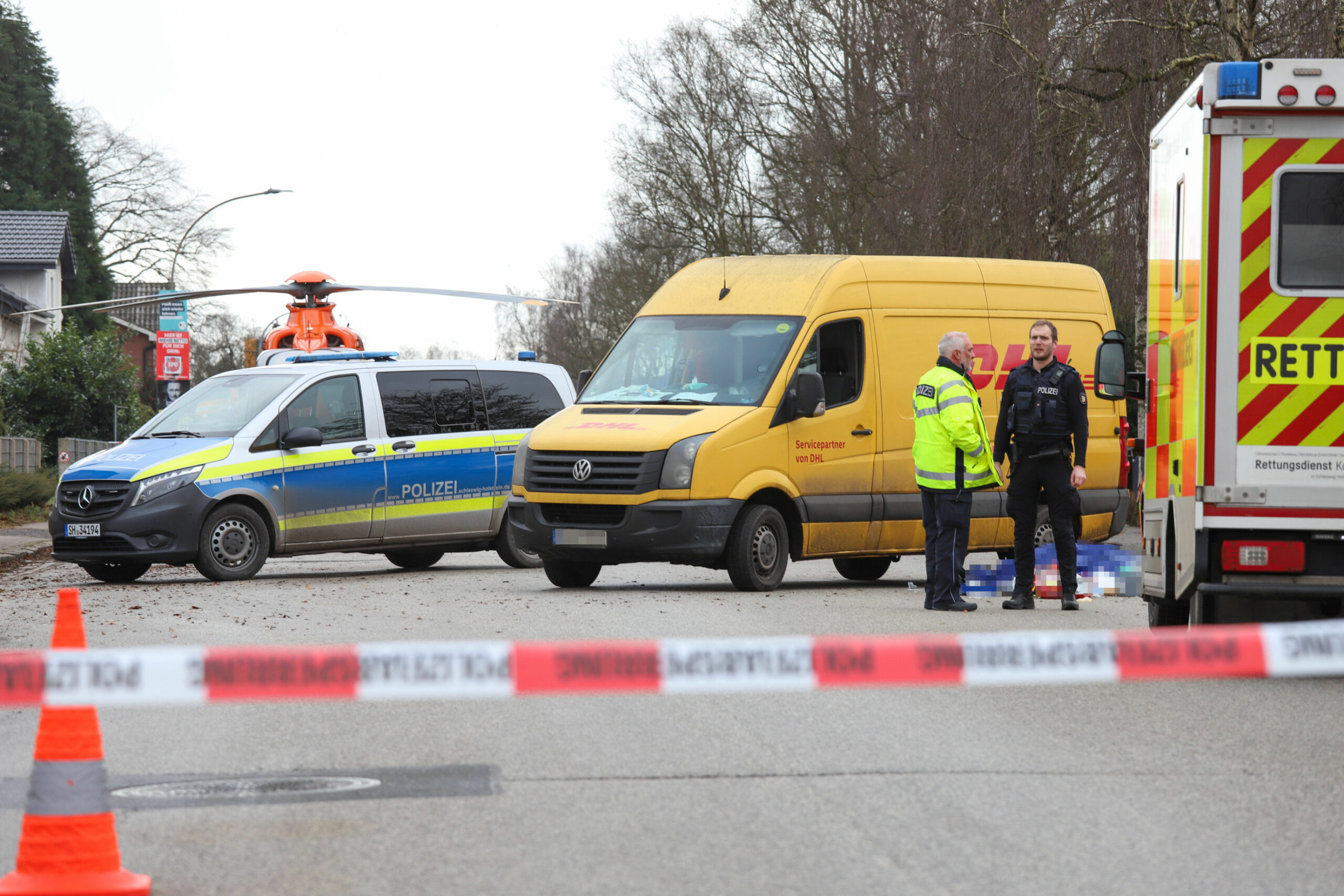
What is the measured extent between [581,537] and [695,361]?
180 cm

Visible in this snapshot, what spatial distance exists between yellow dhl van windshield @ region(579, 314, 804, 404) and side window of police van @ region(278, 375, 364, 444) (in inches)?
106

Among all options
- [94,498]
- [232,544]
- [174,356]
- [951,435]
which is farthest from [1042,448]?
[174,356]

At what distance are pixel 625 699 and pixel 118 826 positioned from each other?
2.98 metres

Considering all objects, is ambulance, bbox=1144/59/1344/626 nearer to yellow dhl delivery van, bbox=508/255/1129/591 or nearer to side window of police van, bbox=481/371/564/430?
yellow dhl delivery van, bbox=508/255/1129/591

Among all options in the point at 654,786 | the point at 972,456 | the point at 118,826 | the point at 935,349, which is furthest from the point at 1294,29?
the point at 118,826

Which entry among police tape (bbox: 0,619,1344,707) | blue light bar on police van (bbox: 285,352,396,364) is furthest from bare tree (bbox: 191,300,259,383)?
police tape (bbox: 0,619,1344,707)

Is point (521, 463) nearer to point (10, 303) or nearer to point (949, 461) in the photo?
point (949, 461)

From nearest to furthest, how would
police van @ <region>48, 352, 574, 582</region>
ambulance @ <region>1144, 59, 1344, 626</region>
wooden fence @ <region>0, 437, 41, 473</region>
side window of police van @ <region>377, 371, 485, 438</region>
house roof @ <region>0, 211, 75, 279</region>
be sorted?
ambulance @ <region>1144, 59, 1344, 626</region> < police van @ <region>48, 352, 574, 582</region> < side window of police van @ <region>377, 371, 485, 438</region> < wooden fence @ <region>0, 437, 41, 473</region> < house roof @ <region>0, 211, 75, 279</region>

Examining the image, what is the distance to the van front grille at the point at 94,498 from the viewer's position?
47.3ft

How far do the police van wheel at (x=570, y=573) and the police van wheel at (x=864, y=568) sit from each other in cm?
254

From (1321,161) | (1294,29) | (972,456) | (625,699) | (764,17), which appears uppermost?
(764,17)

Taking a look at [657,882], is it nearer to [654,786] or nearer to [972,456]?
[654,786]

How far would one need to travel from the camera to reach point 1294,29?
1889 centimetres

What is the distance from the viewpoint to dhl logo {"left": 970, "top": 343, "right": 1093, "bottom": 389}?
14.7 meters
